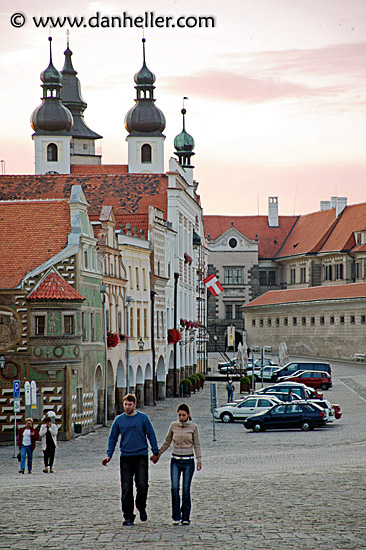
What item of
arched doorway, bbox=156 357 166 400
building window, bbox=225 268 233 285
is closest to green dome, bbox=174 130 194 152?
building window, bbox=225 268 233 285

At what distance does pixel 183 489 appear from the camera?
13641 mm

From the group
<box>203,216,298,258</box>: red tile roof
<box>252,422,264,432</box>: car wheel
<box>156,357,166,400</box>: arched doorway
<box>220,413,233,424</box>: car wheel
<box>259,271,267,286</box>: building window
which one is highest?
<box>203,216,298,258</box>: red tile roof

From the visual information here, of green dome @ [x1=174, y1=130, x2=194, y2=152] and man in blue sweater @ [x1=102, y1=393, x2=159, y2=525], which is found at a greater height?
green dome @ [x1=174, y1=130, x2=194, y2=152]

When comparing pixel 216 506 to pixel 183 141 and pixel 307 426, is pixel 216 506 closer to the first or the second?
pixel 307 426

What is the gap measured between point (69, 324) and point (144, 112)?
62.9m

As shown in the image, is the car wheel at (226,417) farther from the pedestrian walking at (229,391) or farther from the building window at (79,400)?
the pedestrian walking at (229,391)

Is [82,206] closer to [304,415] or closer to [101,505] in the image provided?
[304,415]

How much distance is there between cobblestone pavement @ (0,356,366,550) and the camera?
12172mm

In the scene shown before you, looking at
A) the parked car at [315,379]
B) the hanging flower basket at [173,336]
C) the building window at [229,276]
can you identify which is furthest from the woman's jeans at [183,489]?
the building window at [229,276]

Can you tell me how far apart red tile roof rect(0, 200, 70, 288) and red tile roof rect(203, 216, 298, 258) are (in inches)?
3351

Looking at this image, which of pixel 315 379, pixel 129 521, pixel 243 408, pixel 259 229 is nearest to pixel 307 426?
pixel 243 408

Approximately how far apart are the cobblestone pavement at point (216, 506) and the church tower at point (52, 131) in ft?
231

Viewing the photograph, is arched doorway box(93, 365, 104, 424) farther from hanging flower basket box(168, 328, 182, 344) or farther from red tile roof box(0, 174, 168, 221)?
red tile roof box(0, 174, 168, 221)

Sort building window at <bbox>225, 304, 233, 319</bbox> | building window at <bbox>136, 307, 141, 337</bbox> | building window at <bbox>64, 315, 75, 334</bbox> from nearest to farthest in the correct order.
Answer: building window at <bbox>64, 315, 75, 334</bbox>
building window at <bbox>136, 307, 141, 337</bbox>
building window at <bbox>225, 304, 233, 319</bbox>
